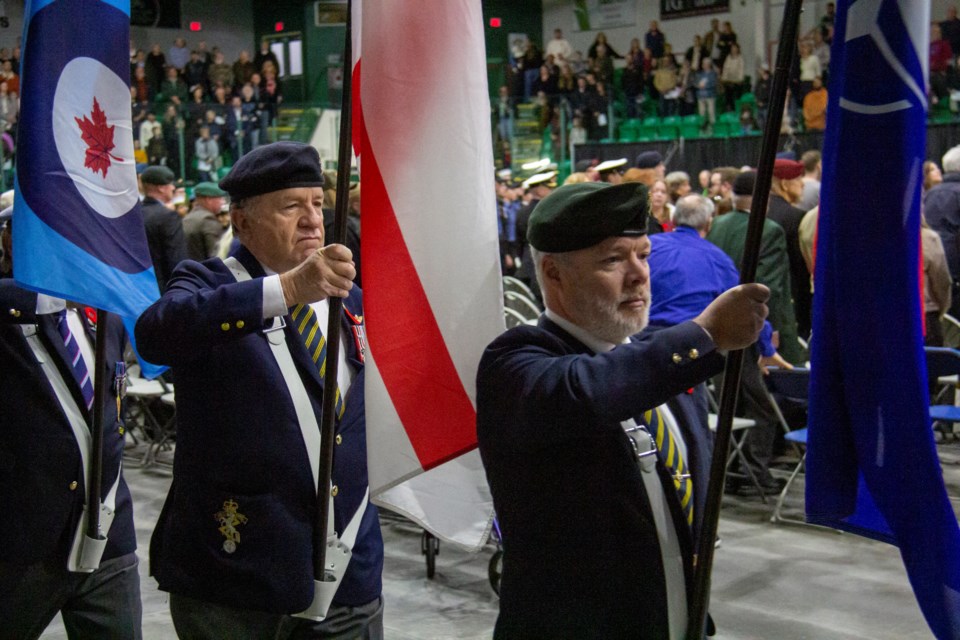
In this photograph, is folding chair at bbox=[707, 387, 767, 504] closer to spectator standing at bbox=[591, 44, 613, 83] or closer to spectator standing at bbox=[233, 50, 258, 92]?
spectator standing at bbox=[591, 44, 613, 83]

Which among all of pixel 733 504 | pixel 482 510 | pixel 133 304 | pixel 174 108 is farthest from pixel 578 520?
pixel 174 108

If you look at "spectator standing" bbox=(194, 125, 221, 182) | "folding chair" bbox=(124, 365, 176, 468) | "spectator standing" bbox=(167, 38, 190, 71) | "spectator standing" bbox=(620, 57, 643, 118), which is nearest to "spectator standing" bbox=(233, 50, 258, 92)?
"spectator standing" bbox=(167, 38, 190, 71)

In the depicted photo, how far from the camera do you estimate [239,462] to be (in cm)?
264

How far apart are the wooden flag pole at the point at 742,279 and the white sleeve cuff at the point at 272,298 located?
3.17 ft

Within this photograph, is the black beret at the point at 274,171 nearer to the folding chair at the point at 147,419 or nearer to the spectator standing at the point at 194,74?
the folding chair at the point at 147,419

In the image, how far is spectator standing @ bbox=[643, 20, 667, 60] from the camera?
77.9ft

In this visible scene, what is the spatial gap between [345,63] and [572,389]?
994 millimetres

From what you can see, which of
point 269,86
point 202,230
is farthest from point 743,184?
point 269,86

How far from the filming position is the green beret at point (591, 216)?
2117 millimetres

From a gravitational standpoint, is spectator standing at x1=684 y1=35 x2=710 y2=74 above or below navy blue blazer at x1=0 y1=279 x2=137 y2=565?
above

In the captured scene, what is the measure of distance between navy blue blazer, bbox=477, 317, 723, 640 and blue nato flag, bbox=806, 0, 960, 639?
31 cm

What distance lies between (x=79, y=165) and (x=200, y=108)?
47.6 ft

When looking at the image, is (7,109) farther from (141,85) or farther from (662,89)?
(662,89)

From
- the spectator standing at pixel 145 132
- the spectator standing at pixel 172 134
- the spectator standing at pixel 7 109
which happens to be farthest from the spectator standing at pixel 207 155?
the spectator standing at pixel 7 109
